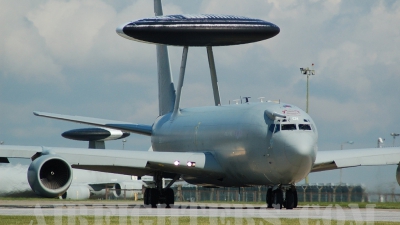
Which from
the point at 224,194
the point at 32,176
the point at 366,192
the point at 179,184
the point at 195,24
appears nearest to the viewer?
the point at 32,176

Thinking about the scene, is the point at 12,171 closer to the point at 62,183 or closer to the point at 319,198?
the point at 319,198

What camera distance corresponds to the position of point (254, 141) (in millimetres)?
37188

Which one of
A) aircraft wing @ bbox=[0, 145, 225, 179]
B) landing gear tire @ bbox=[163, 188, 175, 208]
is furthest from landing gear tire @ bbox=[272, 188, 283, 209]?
landing gear tire @ bbox=[163, 188, 175, 208]

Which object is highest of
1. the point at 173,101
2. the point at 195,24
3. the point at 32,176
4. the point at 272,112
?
the point at 195,24

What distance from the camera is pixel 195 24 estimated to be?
51.2 m

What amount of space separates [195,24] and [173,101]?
206 inches

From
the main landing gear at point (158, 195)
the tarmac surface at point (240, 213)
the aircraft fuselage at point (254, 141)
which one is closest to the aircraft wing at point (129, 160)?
the main landing gear at point (158, 195)

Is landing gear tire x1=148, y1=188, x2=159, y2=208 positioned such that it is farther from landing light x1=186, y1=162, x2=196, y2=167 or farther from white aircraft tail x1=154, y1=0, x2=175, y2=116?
white aircraft tail x1=154, y1=0, x2=175, y2=116

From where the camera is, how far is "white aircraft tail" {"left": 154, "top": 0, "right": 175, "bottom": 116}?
54344mm

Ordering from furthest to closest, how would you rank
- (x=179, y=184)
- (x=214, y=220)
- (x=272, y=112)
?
1. (x=179, y=184)
2. (x=272, y=112)
3. (x=214, y=220)

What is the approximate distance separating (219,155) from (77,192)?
110 feet

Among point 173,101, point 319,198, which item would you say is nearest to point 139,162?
point 173,101

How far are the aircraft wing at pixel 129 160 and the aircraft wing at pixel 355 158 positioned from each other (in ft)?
14.8

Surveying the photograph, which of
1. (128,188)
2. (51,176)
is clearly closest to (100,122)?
(51,176)
